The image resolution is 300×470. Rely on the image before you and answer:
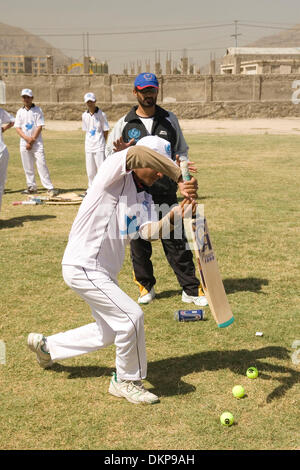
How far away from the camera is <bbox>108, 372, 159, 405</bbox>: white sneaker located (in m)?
4.52

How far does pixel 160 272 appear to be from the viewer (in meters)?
7.89

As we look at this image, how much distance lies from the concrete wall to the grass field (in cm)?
3224

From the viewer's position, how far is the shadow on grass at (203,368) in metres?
4.81

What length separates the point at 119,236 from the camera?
4328 millimetres

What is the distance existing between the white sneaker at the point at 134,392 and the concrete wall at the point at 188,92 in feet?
126

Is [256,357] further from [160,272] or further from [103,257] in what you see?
[160,272]

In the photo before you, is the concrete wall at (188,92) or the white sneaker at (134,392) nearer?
the white sneaker at (134,392)

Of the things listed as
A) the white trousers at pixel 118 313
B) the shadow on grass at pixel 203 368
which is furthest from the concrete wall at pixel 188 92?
the white trousers at pixel 118 313

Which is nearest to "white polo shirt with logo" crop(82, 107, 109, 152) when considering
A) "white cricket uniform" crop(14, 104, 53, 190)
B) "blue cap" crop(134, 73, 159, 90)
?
"white cricket uniform" crop(14, 104, 53, 190)

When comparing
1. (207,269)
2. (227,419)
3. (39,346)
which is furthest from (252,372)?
(39,346)

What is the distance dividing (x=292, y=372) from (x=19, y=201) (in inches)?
365

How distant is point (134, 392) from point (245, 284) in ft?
10.4

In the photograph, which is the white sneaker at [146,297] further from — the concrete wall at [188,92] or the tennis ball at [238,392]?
the concrete wall at [188,92]
